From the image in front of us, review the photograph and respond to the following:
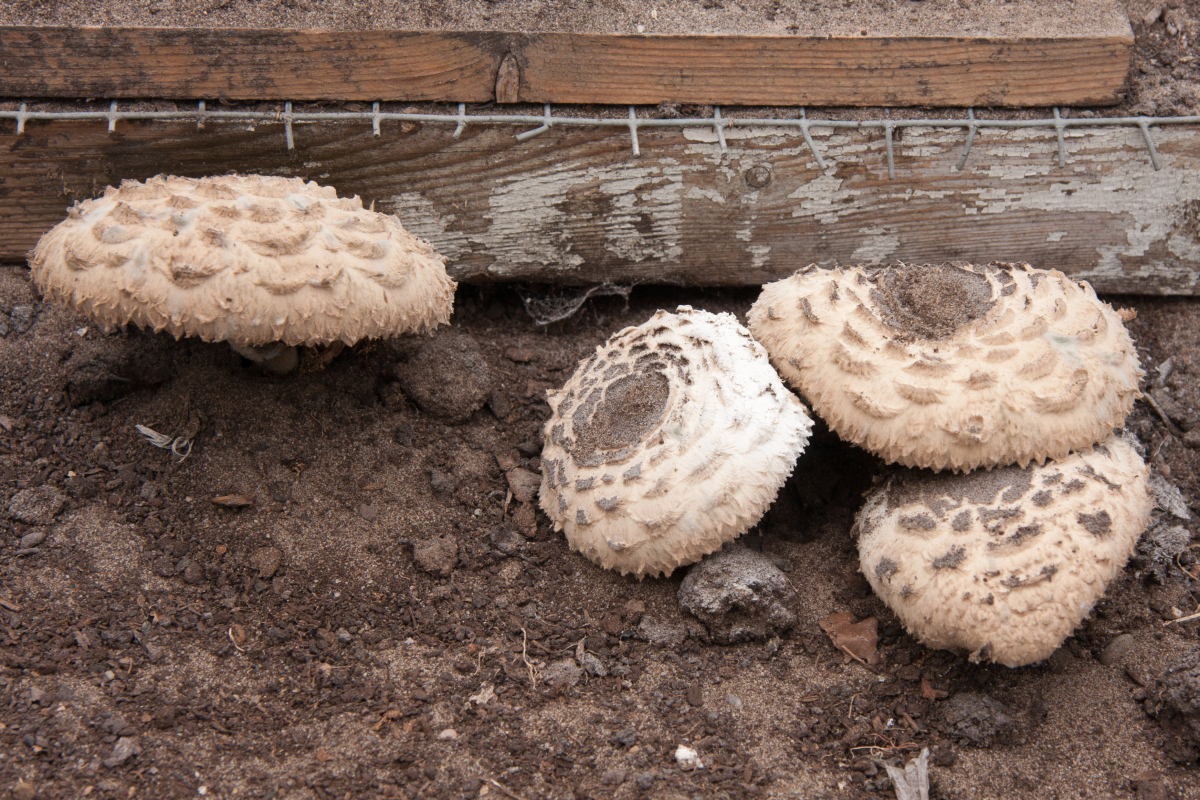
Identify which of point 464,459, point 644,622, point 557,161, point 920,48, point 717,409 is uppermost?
point 920,48

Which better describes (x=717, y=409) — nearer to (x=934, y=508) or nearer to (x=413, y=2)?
(x=934, y=508)

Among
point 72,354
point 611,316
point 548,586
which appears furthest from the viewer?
point 611,316

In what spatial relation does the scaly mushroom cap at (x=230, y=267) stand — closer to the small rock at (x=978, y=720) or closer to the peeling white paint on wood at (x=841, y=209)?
the peeling white paint on wood at (x=841, y=209)

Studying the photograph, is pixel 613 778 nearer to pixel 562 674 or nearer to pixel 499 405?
pixel 562 674

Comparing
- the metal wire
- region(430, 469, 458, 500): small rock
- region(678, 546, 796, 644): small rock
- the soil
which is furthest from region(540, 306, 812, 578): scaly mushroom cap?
the metal wire

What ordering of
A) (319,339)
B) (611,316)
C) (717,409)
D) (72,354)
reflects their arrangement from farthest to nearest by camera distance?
(611,316)
(72,354)
(717,409)
(319,339)

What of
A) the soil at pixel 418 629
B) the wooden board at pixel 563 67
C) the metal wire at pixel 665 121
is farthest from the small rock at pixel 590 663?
the wooden board at pixel 563 67

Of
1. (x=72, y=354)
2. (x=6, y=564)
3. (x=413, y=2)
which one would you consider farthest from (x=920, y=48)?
(x=6, y=564)

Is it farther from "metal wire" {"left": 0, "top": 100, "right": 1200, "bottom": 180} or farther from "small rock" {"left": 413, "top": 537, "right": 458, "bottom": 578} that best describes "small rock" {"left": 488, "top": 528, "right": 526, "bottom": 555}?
"metal wire" {"left": 0, "top": 100, "right": 1200, "bottom": 180}
